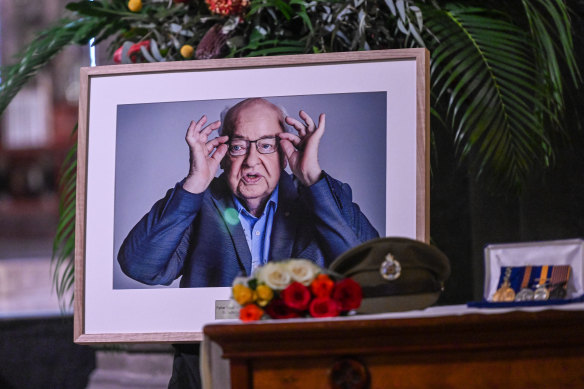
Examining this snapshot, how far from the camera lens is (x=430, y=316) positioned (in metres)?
1.07

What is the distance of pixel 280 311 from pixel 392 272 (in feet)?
0.70

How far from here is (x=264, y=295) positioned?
123 centimetres

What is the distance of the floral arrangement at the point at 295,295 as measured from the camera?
1.22m

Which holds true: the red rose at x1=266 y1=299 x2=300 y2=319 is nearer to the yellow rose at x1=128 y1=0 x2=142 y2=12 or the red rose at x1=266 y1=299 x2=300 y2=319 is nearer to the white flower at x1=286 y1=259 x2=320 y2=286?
the white flower at x1=286 y1=259 x2=320 y2=286

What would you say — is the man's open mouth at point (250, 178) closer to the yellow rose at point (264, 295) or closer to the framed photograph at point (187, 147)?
the framed photograph at point (187, 147)

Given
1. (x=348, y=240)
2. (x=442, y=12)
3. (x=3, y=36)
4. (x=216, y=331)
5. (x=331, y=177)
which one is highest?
(x=3, y=36)

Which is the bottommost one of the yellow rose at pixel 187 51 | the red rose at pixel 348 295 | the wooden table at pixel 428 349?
the wooden table at pixel 428 349

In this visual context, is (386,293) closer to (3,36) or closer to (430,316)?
(430,316)

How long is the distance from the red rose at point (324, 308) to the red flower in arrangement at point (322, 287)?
11 mm

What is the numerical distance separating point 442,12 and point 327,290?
989 millimetres

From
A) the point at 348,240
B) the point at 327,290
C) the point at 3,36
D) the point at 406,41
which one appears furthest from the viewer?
the point at 3,36

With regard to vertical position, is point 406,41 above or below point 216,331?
above

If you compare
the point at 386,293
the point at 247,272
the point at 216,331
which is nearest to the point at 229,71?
the point at 247,272

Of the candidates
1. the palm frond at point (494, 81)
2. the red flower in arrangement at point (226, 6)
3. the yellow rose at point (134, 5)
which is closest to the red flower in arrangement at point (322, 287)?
the palm frond at point (494, 81)
